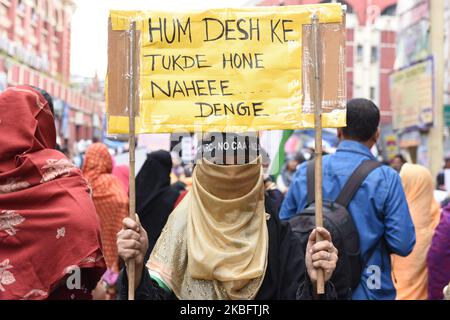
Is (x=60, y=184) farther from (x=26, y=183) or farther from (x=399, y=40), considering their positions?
(x=399, y=40)

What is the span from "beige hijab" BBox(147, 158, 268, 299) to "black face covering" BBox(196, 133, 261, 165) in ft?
Answer: 0.10

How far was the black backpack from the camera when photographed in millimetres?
3214

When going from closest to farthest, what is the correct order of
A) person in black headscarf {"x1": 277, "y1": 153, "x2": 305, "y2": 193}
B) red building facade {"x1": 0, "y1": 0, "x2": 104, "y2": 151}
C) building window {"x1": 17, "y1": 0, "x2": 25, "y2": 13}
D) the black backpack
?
the black backpack → building window {"x1": 17, "y1": 0, "x2": 25, "y2": 13} → red building facade {"x1": 0, "y1": 0, "x2": 104, "y2": 151} → person in black headscarf {"x1": 277, "y1": 153, "x2": 305, "y2": 193}

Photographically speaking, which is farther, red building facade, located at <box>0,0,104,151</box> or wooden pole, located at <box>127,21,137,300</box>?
red building facade, located at <box>0,0,104,151</box>

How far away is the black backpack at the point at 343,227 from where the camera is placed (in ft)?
10.5

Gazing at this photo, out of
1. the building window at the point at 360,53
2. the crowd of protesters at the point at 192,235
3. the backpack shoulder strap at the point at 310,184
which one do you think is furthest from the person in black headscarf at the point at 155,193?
the building window at the point at 360,53

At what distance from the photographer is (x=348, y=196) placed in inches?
147

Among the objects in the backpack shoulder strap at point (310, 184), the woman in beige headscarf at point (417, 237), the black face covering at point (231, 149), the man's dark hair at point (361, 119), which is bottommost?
the woman in beige headscarf at point (417, 237)

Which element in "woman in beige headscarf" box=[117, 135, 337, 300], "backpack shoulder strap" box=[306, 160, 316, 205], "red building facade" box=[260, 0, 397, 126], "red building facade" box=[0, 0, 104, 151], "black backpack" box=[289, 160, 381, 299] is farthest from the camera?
"red building facade" box=[260, 0, 397, 126]

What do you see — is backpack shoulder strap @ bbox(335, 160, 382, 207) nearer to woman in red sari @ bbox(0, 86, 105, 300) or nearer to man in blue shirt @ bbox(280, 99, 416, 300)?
man in blue shirt @ bbox(280, 99, 416, 300)

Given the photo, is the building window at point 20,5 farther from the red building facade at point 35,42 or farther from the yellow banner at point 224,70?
the yellow banner at point 224,70

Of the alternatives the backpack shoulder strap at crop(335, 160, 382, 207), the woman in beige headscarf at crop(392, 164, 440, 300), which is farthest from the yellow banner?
the woman in beige headscarf at crop(392, 164, 440, 300)

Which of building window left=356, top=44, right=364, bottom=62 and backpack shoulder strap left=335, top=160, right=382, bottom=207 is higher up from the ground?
building window left=356, top=44, right=364, bottom=62

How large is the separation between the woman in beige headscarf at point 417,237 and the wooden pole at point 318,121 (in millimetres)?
2642
